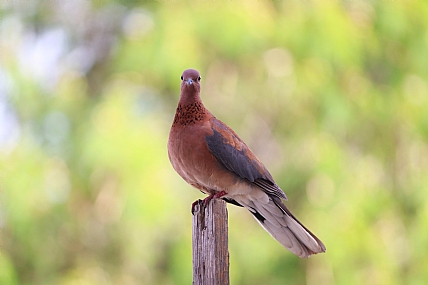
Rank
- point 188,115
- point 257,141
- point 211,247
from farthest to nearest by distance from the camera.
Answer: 1. point 257,141
2. point 188,115
3. point 211,247

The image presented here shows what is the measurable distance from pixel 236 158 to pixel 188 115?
439 millimetres

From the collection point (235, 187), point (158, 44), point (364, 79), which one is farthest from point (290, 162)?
point (235, 187)

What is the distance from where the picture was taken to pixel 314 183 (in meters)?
6.83

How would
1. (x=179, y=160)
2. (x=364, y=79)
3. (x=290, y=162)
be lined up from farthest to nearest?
(x=364, y=79)
(x=290, y=162)
(x=179, y=160)

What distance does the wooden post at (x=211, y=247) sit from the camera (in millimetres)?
2771

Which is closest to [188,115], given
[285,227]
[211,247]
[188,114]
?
[188,114]

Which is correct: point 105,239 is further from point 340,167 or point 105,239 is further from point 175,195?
point 340,167

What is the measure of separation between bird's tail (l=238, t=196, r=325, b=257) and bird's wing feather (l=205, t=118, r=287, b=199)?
0.12 meters

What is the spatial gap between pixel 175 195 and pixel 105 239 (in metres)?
1.22

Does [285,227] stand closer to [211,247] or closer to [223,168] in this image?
[223,168]

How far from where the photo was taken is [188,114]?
148 inches

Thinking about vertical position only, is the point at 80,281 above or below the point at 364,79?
below

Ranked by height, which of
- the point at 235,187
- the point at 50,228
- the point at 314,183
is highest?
the point at 314,183

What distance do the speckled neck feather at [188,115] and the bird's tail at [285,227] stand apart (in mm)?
736
